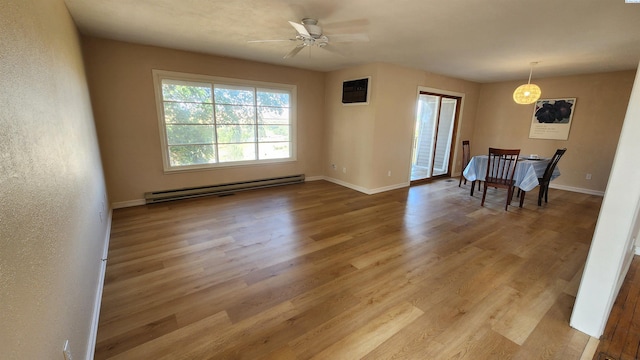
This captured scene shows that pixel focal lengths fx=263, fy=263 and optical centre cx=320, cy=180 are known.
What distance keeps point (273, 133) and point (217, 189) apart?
1602 millimetres

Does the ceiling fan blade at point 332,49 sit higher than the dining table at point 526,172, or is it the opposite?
the ceiling fan blade at point 332,49

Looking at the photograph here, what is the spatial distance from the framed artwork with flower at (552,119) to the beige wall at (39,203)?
7.90m

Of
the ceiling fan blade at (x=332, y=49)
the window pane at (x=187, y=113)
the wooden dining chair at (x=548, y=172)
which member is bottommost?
the wooden dining chair at (x=548, y=172)

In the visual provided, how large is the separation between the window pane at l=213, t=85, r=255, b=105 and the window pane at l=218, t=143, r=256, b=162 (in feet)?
2.65

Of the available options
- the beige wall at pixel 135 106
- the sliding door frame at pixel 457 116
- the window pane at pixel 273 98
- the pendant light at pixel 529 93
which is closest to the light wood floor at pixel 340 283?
the beige wall at pixel 135 106

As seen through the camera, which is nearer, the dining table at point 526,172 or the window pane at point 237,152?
the dining table at point 526,172

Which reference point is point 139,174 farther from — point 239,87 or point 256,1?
point 256,1

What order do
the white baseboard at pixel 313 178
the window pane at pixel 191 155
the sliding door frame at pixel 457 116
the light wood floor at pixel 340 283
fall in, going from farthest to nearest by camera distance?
the white baseboard at pixel 313 178, the sliding door frame at pixel 457 116, the window pane at pixel 191 155, the light wood floor at pixel 340 283

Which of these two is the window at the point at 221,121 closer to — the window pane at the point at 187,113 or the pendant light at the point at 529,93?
the window pane at the point at 187,113

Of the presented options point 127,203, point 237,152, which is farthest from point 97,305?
point 237,152

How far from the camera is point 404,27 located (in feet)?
9.74

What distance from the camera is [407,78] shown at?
17.2ft

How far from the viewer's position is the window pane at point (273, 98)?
17.0 ft

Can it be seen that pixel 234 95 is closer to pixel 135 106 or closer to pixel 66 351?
pixel 135 106
